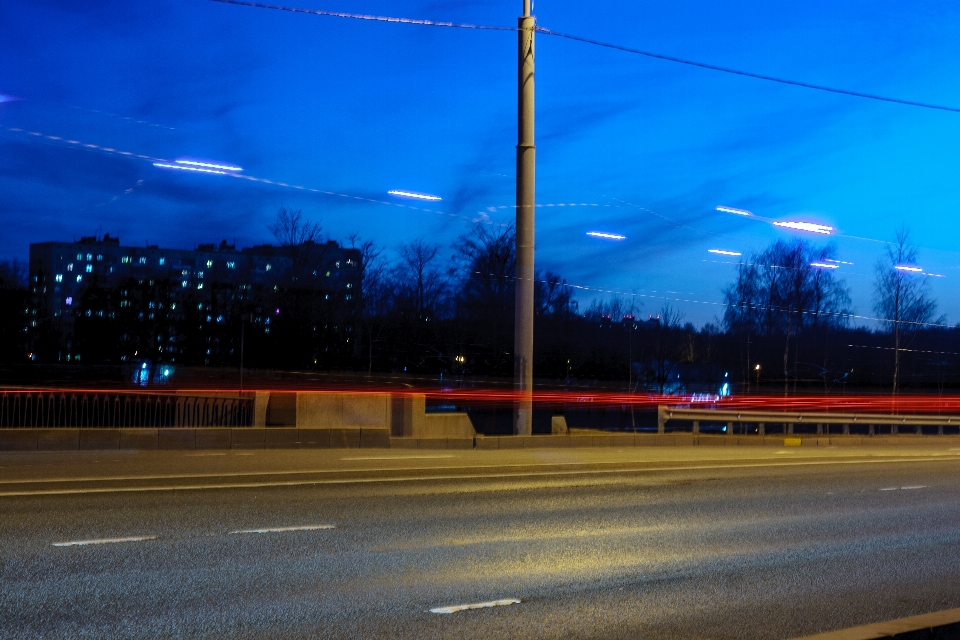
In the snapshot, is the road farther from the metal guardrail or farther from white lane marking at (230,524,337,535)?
the metal guardrail

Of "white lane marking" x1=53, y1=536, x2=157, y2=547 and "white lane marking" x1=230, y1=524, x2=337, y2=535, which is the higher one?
"white lane marking" x1=53, y1=536, x2=157, y2=547

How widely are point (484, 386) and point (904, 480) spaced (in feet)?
88.7

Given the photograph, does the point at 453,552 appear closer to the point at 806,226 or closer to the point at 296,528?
the point at 296,528

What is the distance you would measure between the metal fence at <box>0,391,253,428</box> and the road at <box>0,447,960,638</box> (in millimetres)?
4737

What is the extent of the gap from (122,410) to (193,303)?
19783 millimetres

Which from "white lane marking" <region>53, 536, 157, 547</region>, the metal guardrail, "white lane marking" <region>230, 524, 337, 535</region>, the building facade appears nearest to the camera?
"white lane marking" <region>53, 536, 157, 547</region>

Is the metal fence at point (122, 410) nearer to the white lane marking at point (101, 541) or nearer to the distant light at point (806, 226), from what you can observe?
the white lane marking at point (101, 541)

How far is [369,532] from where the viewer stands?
9.40 meters

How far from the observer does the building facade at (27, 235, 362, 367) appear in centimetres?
3809

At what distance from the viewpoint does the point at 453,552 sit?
8.59m

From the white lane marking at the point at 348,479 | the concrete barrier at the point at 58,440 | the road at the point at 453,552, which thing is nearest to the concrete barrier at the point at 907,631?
the road at the point at 453,552

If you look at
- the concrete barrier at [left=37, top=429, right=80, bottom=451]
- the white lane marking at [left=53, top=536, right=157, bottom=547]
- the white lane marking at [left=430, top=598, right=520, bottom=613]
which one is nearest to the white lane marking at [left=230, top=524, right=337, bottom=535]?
the white lane marking at [left=53, top=536, right=157, bottom=547]

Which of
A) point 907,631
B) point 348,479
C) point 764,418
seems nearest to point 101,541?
point 348,479

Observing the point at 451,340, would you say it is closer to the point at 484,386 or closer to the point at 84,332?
the point at 484,386
